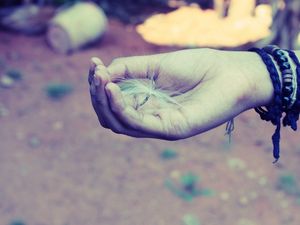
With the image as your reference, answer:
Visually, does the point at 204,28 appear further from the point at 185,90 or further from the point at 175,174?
the point at 185,90

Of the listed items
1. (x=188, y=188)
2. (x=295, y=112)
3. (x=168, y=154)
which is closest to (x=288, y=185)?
(x=188, y=188)

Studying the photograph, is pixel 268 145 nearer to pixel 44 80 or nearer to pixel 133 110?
pixel 44 80

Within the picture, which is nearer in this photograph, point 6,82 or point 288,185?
point 288,185

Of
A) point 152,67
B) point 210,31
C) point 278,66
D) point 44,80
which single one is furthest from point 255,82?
point 210,31

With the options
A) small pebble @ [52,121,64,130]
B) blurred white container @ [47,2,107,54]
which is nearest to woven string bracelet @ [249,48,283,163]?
small pebble @ [52,121,64,130]

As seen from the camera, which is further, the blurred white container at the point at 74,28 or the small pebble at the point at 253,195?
the blurred white container at the point at 74,28

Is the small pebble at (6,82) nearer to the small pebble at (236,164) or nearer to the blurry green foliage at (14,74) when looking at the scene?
the blurry green foliage at (14,74)

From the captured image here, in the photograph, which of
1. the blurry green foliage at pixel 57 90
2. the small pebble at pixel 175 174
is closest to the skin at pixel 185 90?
the small pebble at pixel 175 174
